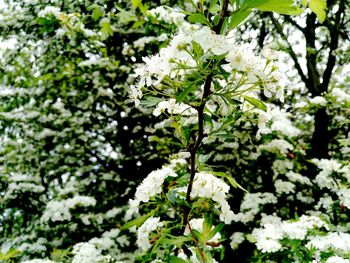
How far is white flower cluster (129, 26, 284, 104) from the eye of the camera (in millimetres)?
1259

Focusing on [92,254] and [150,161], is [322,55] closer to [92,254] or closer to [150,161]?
[150,161]

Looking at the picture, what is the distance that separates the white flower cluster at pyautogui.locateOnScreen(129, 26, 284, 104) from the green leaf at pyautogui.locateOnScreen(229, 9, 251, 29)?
46 millimetres

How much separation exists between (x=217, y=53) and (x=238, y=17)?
132mm

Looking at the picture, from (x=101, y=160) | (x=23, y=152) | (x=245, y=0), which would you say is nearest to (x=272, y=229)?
(x=245, y=0)

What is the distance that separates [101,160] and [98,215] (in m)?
1.00

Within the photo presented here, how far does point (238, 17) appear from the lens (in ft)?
4.18

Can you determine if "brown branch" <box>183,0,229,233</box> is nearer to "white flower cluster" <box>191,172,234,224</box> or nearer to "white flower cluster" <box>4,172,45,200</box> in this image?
"white flower cluster" <box>191,172,234,224</box>

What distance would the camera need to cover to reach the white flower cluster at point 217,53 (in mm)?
1259

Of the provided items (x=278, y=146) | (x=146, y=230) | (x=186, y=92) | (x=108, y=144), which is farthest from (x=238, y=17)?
(x=108, y=144)

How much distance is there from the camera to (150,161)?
5949mm

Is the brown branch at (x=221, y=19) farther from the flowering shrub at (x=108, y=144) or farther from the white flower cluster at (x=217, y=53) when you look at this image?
the flowering shrub at (x=108, y=144)

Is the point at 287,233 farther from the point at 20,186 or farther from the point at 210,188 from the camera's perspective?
the point at 20,186

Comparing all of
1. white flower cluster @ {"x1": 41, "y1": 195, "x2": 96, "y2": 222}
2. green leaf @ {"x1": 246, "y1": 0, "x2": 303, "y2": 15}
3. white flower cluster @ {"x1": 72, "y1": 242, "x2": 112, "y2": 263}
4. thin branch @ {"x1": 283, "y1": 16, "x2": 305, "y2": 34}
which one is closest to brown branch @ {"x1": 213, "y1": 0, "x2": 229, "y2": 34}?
green leaf @ {"x1": 246, "y1": 0, "x2": 303, "y2": 15}

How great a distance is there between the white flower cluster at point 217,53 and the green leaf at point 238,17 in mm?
46
